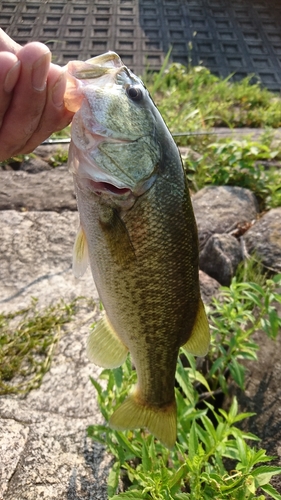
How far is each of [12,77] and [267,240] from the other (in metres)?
2.52

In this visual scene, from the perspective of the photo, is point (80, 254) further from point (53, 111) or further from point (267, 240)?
point (267, 240)

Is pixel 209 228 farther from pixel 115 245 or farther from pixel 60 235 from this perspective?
pixel 115 245

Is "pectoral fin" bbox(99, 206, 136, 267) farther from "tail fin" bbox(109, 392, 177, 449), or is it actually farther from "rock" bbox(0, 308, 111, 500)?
"rock" bbox(0, 308, 111, 500)

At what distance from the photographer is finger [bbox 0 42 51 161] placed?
1.32m

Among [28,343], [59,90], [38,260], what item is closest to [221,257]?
[38,260]

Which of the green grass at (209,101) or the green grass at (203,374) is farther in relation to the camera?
the green grass at (209,101)

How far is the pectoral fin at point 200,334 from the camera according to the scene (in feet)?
5.17

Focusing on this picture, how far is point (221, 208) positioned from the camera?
12.1 feet

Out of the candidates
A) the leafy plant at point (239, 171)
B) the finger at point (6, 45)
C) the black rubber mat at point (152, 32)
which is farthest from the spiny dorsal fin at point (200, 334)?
the black rubber mat at point (152, 32)

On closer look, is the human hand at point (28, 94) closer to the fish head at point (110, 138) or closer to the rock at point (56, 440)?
the fish head at point (110, 138)

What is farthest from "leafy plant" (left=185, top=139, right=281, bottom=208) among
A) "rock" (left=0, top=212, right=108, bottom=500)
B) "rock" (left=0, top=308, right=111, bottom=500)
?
"rock" (left=0, top=308, right=111, bottom=500)

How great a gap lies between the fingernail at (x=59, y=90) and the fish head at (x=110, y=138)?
4 cm

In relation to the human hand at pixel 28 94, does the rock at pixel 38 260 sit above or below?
below

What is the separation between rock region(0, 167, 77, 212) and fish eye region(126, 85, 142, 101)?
2305 mm
